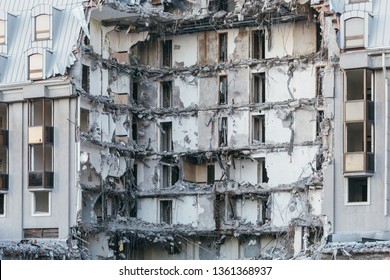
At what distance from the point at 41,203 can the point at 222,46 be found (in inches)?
567

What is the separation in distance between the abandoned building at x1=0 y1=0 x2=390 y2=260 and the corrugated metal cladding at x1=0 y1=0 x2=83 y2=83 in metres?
0.09

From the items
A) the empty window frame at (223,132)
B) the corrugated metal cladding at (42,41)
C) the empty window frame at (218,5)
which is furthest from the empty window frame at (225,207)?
the corrugated metal cladding at (42,41)

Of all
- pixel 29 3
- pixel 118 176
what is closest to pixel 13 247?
pixel 118 176

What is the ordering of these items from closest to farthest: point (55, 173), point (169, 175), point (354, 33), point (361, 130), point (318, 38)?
1. point (361, 130)
2. point (354, 33)
3. point (55, 173)
4. point (318, 38)
5. point (169, 175)

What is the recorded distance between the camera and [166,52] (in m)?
76.4

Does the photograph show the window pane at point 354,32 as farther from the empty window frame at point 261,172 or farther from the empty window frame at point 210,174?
the empty window frame at point 210,174

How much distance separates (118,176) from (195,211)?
5007 millimetres

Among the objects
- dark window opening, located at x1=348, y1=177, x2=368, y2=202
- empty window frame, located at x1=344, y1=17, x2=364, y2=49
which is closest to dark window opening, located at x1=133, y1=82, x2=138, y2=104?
empty window frame, located at x1=344, y1=17, x2=364, y2=49

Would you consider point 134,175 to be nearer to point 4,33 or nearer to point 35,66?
point 35,66

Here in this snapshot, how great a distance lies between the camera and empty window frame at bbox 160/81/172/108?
75.9 meters

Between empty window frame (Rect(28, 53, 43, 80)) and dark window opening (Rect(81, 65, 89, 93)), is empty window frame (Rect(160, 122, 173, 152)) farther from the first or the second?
empty window frame (Rect(28, 53, 43, 80))

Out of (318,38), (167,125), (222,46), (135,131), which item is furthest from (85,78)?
(318,38)

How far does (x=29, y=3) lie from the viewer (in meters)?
73.2

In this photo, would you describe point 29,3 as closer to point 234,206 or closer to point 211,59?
point 211,59
